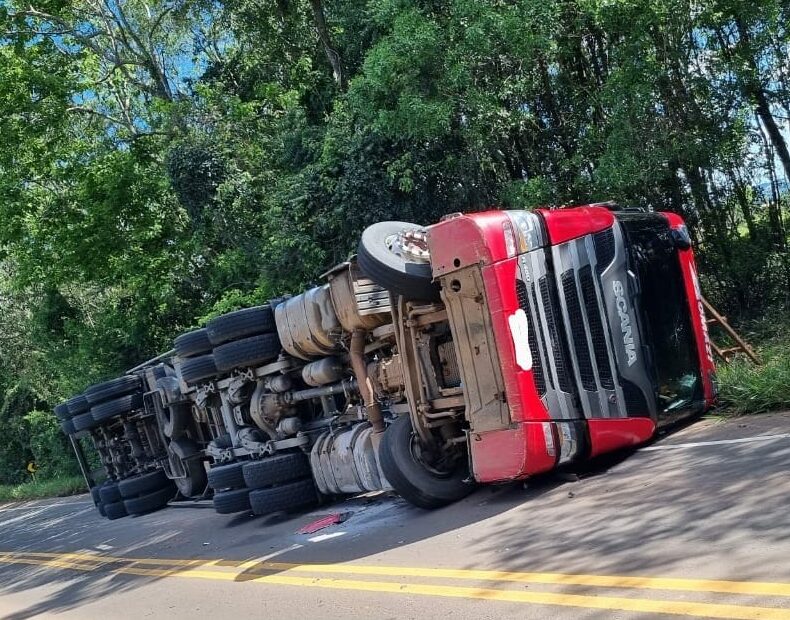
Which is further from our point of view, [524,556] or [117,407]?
[117,407]

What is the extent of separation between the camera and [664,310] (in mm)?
8039

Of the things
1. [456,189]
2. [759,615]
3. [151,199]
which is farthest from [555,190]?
[151,199]

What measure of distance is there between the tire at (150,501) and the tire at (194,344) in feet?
12.3

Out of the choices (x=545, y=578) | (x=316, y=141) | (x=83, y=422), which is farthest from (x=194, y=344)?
(x=316, y=141)

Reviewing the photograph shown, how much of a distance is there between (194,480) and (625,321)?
26.1 ft

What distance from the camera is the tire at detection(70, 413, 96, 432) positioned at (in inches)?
572

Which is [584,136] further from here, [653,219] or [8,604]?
[8,604]

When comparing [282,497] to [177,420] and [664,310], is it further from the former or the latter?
[664,310]

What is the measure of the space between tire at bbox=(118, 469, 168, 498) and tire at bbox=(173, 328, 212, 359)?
12.0 feet

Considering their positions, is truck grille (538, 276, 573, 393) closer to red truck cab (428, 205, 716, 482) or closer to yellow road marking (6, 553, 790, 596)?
red truck cab (428, 205, 716, 482)

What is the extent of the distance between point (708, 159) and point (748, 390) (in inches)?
216

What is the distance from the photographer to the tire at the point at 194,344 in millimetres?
10891

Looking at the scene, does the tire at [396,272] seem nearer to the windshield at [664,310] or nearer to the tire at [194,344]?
the windshield at [664,310]

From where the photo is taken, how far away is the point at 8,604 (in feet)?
31.6
